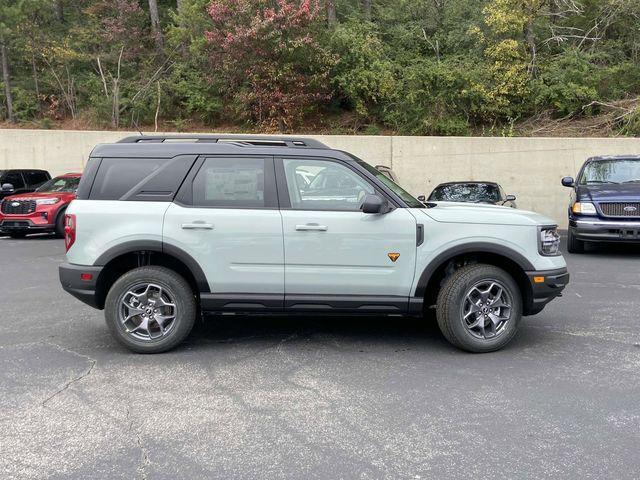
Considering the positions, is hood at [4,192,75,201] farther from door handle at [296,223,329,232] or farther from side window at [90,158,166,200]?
door handle at [296,223,329,232]

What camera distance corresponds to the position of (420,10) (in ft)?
72.5

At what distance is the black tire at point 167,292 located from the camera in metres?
5.26

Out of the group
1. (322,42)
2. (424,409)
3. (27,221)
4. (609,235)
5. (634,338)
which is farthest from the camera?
(322,42)

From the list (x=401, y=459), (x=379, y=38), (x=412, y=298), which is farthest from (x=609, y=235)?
(x=379, y=38)

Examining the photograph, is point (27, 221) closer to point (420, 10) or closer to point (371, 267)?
point (371, 267)

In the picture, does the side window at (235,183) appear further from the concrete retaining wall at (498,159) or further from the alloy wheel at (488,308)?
the concrete retaining wall at (498,159)

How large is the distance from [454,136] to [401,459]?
16.1m

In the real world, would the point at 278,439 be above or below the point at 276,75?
below

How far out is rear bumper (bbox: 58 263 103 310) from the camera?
17.3 ft

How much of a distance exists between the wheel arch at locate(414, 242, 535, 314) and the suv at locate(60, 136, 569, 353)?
13mm

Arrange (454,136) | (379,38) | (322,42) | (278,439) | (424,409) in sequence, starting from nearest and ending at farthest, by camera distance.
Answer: (278,439) < (424,409) < (454,136) < (322,42) < (379,38)

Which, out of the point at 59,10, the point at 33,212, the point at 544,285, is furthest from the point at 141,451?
the point at 59,10

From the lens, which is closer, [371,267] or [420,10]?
[371,267]

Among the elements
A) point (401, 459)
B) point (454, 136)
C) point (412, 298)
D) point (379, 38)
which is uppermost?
point (379, 38)
